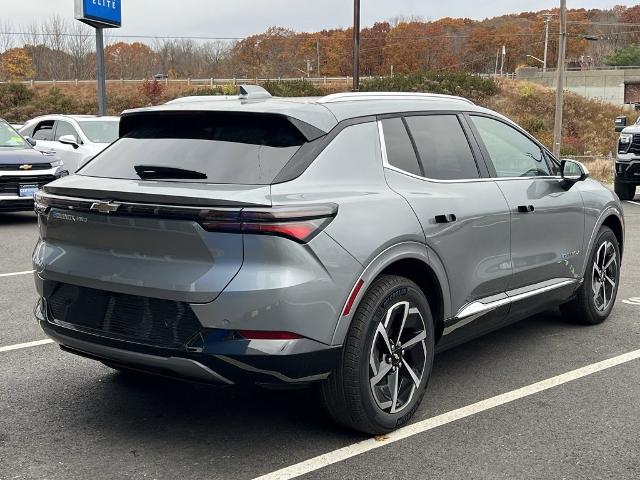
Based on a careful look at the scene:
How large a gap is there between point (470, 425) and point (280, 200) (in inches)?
64.1

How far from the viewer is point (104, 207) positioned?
3400 millimetres

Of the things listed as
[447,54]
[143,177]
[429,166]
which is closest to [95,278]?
[143,177]

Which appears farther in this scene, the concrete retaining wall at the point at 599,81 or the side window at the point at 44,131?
the concrete retaining wall at the point at 599,81

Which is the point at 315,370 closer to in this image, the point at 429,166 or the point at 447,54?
the point at 429,166

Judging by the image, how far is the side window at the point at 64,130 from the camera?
14320mm

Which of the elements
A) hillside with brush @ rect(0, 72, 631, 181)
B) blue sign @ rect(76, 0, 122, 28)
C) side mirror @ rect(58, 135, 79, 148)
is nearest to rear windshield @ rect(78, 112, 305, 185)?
side mirror @ rect(58, 135, 79, 148)

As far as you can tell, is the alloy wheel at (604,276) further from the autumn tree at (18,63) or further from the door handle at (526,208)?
the autumn tree at (18,63)

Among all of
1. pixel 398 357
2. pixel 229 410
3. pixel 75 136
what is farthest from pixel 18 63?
pixel 398 357

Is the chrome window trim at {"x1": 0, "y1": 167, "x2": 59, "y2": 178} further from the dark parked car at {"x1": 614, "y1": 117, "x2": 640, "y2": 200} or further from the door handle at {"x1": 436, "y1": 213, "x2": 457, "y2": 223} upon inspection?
the dark parked car at {"x1": 614, "y1": 117, "x2": 640, "y2": 200}

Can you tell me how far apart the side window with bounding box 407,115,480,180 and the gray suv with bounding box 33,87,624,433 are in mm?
11

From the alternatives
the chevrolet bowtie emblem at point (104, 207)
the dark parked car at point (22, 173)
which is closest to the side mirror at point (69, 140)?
the dark parked car at point (22, 173)

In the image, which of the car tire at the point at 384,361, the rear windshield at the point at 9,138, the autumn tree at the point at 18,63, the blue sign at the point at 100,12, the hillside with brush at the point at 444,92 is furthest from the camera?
the autumn tree at the point at 18,63

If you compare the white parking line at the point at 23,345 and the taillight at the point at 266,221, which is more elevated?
the taillight at the point at 266,221

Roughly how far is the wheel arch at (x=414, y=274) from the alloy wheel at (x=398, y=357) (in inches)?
8.0
